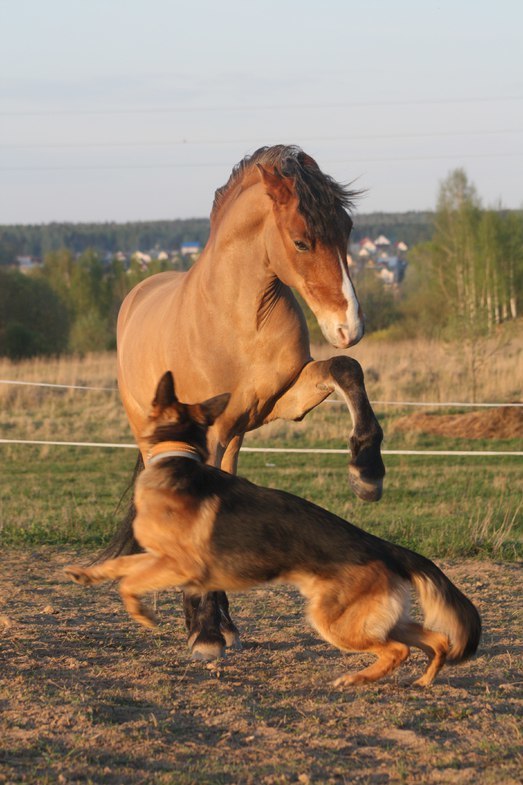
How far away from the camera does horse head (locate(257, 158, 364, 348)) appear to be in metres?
5.82

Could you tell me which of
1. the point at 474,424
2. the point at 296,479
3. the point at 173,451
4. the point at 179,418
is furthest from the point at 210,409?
the point at 474,424

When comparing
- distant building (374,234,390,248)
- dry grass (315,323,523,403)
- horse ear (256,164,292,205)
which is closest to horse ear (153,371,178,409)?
horse ear (256,164,292,205)

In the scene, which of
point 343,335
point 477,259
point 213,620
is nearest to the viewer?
point 343,335

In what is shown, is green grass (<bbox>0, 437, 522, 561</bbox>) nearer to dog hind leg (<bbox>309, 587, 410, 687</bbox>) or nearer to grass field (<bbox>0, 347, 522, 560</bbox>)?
grass field (<bbox>0, 347, 522, 560</bbox>)

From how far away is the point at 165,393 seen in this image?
5359 millimetres

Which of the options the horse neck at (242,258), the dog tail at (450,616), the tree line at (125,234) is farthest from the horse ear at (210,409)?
the tree line at (125,234)

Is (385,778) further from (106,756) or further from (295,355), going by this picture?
(295,355)

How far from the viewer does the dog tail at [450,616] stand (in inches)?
204

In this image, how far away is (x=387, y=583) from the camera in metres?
5.12

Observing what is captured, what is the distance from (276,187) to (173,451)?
5.43 feet

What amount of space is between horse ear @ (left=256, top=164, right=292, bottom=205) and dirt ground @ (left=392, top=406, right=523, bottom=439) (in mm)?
13309

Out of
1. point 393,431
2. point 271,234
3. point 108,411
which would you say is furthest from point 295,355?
point 108,411

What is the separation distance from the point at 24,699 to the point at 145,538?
35.7 inches

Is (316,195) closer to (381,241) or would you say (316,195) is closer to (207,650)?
(207,650)
